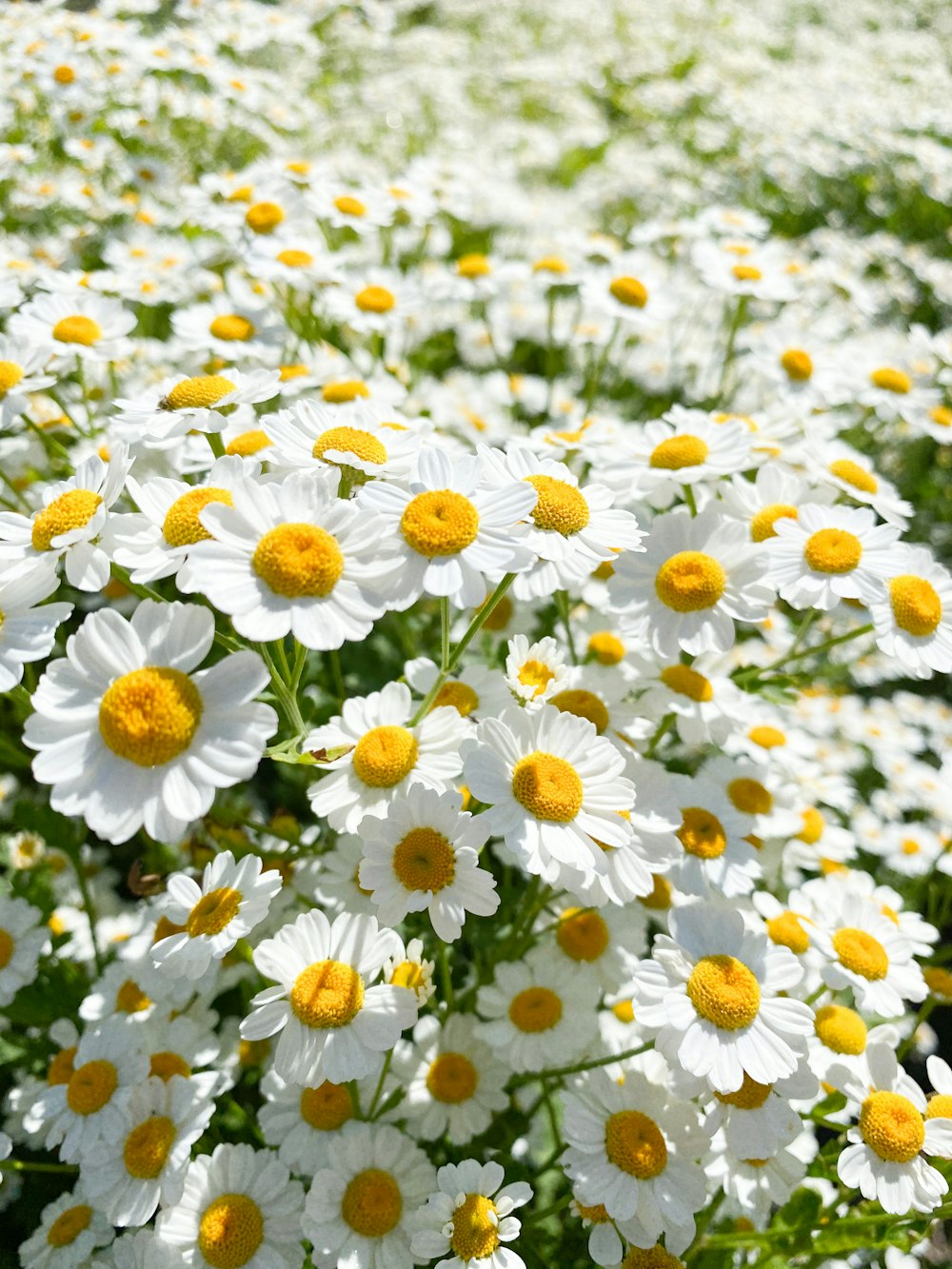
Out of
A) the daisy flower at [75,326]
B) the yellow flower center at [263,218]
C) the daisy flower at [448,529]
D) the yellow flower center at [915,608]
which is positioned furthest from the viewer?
the yellow flower center at [263,218]

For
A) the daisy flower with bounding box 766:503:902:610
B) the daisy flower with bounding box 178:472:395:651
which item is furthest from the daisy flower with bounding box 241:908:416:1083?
the daisy flower with bounding box 766:503:902:610

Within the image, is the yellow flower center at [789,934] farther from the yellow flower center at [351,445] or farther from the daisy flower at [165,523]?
the daisy flower at [165,523]

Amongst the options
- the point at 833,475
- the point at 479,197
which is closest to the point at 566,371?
the point at 479,197

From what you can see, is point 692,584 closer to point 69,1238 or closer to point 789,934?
point 789,934

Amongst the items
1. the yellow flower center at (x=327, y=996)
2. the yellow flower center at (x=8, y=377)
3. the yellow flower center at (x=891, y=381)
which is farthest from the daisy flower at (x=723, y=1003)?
the yellow flower center at (x=891, y=381)

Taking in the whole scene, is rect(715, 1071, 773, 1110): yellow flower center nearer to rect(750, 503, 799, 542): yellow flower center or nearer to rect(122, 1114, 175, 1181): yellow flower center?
rect(122, 1114, 175, 1181): yellow flower center

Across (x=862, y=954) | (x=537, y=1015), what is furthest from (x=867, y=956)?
(x=537, y=1015)
